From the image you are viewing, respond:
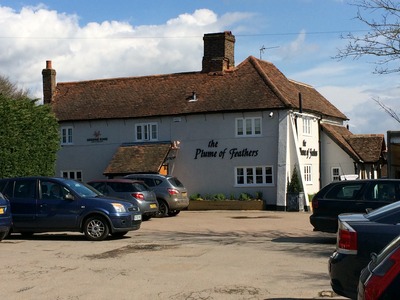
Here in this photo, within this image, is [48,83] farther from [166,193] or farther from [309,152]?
[309,152]

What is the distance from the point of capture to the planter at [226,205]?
29.6 meters

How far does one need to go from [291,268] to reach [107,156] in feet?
78.1

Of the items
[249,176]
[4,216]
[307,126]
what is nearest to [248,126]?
[249,176]

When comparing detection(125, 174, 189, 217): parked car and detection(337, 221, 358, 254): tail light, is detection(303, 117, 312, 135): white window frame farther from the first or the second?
detection(337, 221, 358, 254): tail light

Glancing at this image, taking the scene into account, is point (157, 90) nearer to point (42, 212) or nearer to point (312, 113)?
point (312, 113)

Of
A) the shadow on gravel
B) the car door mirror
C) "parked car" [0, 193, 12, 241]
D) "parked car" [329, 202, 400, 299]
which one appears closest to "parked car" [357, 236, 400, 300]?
"parked car" [329, 202, 400, 299]

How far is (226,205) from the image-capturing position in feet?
98.4

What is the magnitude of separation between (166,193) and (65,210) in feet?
29.5

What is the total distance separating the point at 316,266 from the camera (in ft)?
37.0

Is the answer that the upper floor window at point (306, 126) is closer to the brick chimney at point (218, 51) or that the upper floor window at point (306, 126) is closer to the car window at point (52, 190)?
the brick chimney at point (218, 51)

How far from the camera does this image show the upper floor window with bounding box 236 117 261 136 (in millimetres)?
30547

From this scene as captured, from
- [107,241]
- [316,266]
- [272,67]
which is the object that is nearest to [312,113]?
[272,67]

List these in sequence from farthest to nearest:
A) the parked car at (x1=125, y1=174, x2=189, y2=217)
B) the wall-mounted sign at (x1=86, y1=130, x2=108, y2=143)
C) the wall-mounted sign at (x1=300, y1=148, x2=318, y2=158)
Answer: the wall-mounted sign at (x1=86, y1=130, x2=108, y2=143) < the wall-mounted sign at (x1=300, y1=148, x2=318, y2=158) < the parked car at (x1=125, y1=174, x2=189, y2=217)

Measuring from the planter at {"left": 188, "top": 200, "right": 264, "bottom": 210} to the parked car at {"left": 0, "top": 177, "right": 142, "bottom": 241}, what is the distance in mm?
14089
